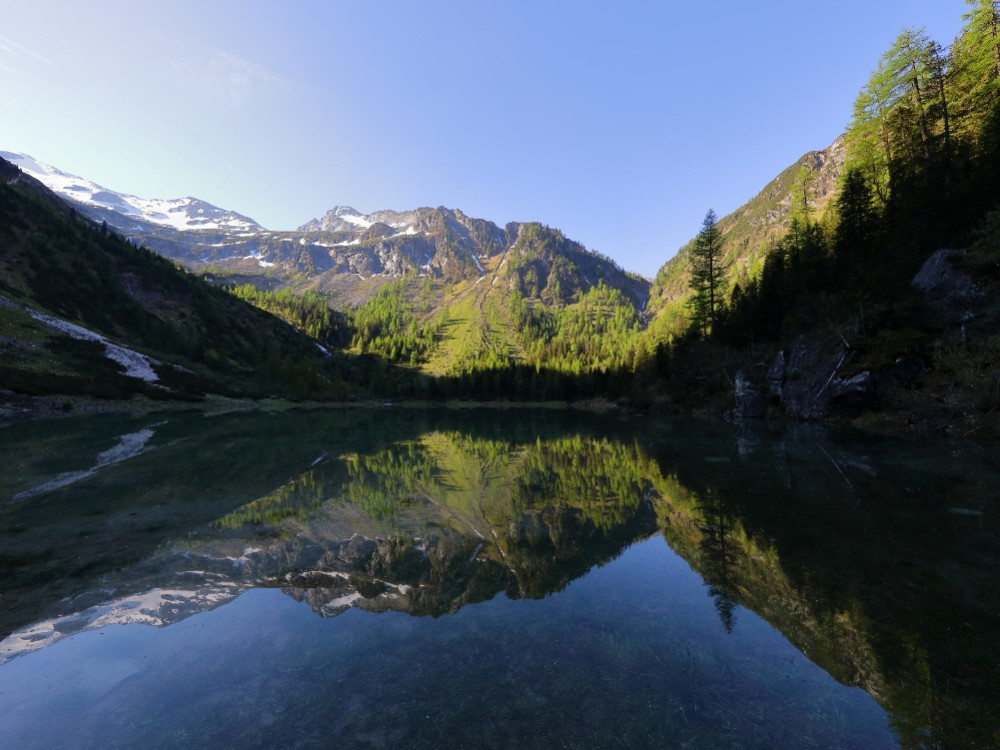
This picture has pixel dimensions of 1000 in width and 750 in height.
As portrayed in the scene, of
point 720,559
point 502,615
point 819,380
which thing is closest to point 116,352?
point 502,615

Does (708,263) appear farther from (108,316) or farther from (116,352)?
(108,316)

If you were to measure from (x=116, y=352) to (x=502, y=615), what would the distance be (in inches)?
4367

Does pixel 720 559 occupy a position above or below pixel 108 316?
below

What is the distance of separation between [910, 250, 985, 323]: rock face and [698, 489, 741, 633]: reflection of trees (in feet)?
135

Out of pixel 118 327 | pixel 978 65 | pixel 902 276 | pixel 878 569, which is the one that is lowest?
pixel 878 569

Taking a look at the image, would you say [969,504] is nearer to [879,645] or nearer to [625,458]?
[879,645]

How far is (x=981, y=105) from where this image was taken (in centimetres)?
5169

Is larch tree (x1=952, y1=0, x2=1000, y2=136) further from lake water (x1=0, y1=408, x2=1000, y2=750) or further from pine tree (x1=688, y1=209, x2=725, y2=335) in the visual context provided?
lake water (x1=0, y1=408, x2=1000, y2=750)

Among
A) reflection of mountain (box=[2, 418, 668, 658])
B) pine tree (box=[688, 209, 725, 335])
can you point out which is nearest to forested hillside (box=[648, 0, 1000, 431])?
pine tree (box=[688, 209, 725, 335])

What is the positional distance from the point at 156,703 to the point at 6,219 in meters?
190

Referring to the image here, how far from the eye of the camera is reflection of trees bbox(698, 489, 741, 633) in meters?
9.45

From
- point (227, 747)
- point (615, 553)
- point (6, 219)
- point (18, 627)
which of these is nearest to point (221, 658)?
point (227, 747)

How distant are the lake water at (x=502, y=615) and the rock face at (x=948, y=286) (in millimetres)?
30687

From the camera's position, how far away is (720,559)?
11.9m
